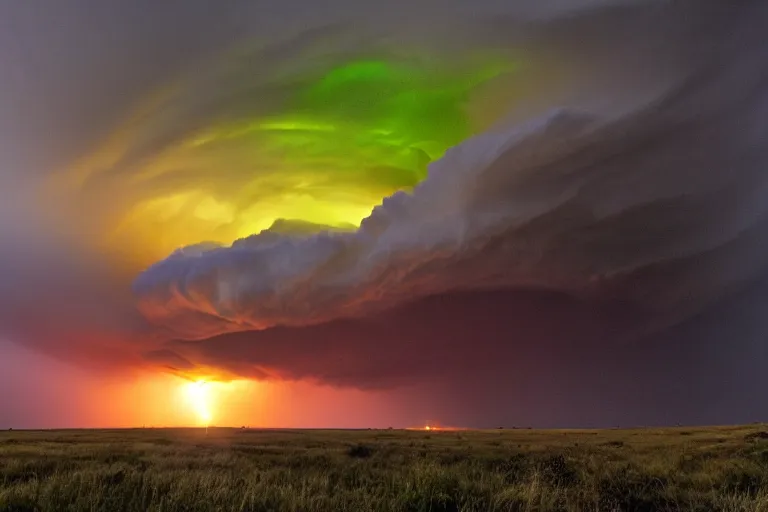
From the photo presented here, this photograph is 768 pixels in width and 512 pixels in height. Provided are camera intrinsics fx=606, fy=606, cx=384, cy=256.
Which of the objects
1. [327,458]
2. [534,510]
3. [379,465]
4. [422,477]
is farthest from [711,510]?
[327,458]

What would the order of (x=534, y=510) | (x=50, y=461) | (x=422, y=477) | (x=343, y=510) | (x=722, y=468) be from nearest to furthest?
(x=343, y=510) < (x=534, y=510) < (x=422, y=477) < (x=722, y=468) < (x=50, y=461)

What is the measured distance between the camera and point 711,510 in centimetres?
1317

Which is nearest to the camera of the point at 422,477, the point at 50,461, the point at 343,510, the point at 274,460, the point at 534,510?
the point at 343,510

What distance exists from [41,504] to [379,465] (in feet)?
78.6

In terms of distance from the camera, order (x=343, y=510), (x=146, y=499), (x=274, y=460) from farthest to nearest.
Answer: (x=274, y=460)
(x=146, y=499)
(x=343, y=510)

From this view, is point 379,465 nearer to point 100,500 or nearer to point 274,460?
point 274,460

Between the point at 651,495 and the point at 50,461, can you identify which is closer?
the point at 651,495

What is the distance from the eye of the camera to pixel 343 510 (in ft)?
35.7

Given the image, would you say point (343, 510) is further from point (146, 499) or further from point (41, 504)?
point (41, 504)

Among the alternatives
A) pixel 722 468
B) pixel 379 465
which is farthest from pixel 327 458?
pixel 722 468

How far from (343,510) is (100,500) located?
523 centimetres

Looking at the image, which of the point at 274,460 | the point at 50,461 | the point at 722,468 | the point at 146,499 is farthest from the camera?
the point at 274,460

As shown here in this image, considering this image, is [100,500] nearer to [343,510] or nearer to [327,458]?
[343,510]

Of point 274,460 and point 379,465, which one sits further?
point 274,460
